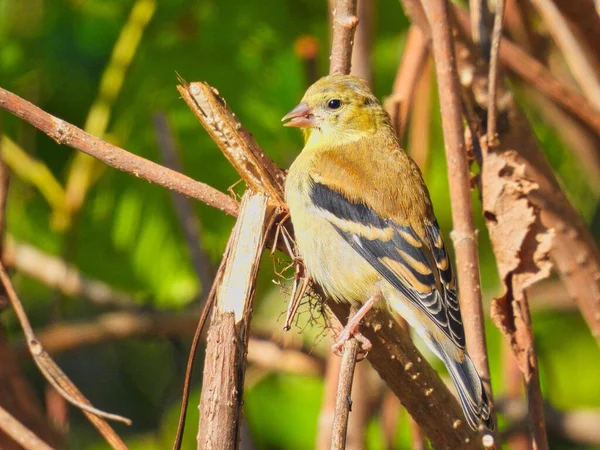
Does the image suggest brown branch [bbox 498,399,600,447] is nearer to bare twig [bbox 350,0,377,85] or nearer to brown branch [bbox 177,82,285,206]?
bare twig [bbox 350,0,377,85]

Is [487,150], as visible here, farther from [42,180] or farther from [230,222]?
[42,180]

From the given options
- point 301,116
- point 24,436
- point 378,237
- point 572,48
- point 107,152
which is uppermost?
point 572,48

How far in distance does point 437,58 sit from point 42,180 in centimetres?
181

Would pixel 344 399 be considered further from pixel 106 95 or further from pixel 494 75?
pixel 106 95

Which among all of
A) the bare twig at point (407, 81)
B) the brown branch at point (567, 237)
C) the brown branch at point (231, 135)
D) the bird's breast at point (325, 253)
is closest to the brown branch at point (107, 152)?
the brown branch at point (231, 135)

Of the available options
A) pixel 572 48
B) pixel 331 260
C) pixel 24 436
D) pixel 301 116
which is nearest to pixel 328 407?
pixel 331 260

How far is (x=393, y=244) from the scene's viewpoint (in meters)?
2.59

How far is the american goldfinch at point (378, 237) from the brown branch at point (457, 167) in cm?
17

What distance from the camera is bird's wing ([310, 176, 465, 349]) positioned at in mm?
2537

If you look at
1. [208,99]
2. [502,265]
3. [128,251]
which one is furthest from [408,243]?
[128,251]

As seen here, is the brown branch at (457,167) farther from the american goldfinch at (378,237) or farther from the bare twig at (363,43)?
the bare twig at (363,43)

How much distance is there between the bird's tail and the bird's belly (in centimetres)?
31

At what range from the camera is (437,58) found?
7.05ft

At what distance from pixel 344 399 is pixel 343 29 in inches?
38.0
